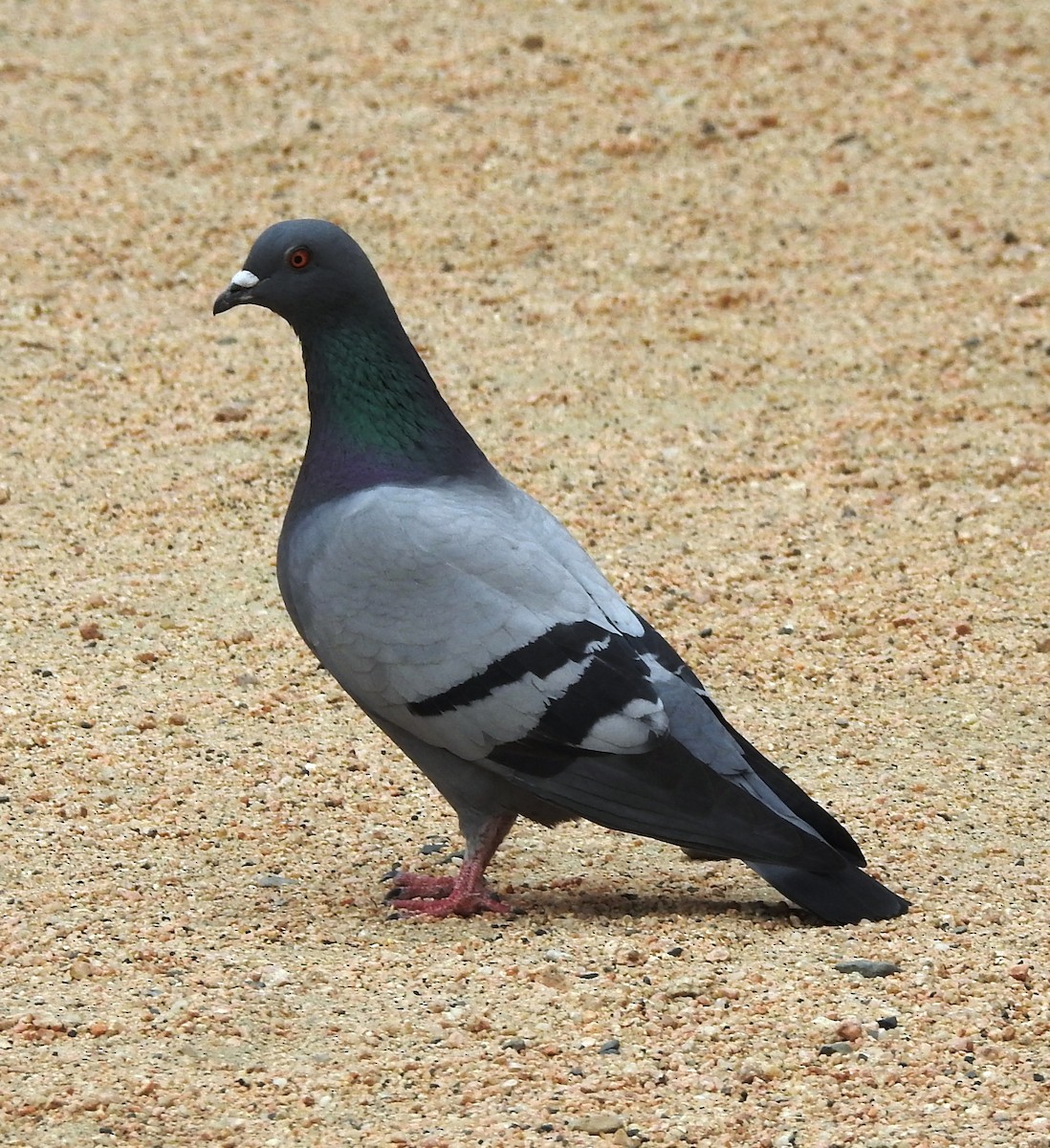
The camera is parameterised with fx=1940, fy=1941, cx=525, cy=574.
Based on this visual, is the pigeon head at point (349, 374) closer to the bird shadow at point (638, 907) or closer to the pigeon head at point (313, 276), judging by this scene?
the pigeon head at point (313, 276)

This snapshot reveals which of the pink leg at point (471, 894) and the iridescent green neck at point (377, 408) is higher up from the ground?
the iridescent green neck at point (377, 408)

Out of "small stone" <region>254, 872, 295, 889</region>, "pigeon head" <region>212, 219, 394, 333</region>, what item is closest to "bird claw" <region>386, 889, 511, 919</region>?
"small stone" <region>254, 872, 295, 889</region>

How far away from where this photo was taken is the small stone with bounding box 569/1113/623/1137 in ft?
11.2

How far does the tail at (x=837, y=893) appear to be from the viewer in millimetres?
4297

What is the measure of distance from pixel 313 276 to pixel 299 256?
6 cm

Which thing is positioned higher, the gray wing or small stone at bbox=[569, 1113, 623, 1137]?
the gray wing

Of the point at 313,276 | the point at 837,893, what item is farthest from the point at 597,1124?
the point at 313,276

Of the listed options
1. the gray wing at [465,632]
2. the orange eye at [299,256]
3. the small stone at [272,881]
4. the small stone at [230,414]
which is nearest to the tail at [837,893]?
the gray wing at [465,632]

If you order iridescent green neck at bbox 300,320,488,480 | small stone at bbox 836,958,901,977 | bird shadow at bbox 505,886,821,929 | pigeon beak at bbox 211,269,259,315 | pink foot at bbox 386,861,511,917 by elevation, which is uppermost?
pigeon beak at bbox 211,269,259,315

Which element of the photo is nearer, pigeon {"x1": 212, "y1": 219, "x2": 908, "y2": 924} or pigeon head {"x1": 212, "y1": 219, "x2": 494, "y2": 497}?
pigeon {"x1": 212, "y1": 219, "x2": 908, "y2": 924}

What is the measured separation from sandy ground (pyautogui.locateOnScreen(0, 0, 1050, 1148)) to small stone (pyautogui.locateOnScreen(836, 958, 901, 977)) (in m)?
0.03

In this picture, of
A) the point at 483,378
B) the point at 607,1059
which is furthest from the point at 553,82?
the point at 607,1059

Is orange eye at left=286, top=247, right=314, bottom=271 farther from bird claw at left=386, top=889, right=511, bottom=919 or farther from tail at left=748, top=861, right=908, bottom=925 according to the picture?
tail at left=748, top=861, right=908, bottom=925

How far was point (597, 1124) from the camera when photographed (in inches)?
135
